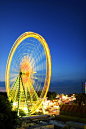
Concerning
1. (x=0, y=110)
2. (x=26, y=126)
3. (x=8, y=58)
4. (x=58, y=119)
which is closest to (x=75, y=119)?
(x=58, y=119)

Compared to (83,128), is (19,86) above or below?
above

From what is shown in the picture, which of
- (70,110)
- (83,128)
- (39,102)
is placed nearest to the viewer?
(83,128)

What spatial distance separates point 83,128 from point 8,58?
10.4 meters

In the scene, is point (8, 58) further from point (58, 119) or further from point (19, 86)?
point (58, 119)

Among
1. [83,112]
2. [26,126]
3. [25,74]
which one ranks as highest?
[25,74]

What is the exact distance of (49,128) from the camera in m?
11.0

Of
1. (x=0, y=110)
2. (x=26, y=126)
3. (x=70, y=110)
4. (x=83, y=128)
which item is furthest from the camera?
(x=70, y=110)

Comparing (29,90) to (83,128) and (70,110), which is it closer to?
(70,110)

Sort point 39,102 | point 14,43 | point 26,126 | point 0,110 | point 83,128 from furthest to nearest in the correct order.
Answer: point 39,102, point 14,43, point 26,126, point 83,128, point 0,110

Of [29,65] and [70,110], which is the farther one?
[29,65]

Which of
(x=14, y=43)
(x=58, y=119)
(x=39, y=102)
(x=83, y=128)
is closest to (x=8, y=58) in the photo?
(x=14, y=43)

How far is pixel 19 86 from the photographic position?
18578mm

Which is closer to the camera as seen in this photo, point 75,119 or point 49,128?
point 49,128

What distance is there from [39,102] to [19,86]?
2.68 meters
